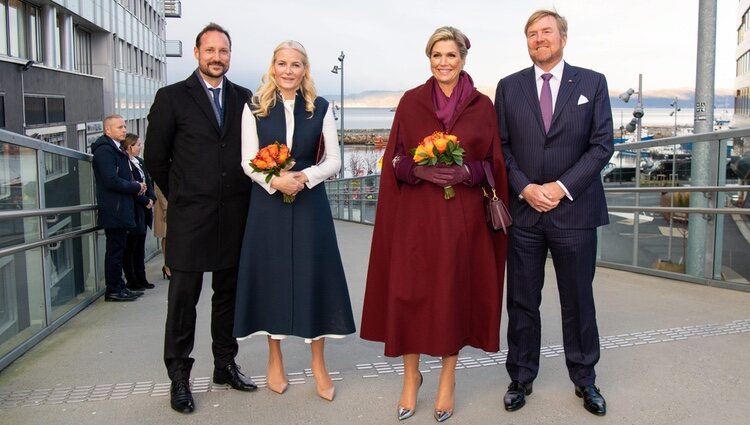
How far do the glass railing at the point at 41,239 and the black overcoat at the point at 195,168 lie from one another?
128cm

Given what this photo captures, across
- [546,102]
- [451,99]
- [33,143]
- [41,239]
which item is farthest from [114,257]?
[546,102]

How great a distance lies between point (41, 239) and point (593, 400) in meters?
3.93

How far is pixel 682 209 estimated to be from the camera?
23.7 ft

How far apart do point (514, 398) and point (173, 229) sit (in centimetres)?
199

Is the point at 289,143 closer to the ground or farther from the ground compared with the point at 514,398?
farther from the ground

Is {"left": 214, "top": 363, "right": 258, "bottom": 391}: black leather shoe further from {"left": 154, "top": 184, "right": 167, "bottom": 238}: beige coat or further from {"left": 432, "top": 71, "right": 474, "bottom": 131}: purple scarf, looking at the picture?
{"left": 154, "top": 184, "right": 167, "bottom": 238}: beige coat

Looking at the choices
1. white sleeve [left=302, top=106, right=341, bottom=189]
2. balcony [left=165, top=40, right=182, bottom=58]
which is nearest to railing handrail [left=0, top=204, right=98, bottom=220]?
white sleeve [left=302, top=106, right=341, bottom=189]

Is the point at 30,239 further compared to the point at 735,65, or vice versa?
the point at 735,65

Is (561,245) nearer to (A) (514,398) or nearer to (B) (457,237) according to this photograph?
(B) (457,237)

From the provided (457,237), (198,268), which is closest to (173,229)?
(198,268)

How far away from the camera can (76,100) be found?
29641 mm

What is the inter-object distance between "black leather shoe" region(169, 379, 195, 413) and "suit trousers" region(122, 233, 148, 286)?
12.0 ft

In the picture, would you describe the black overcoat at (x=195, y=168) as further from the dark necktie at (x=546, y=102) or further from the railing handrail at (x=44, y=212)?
the dark necktie at (x=546, y=102)

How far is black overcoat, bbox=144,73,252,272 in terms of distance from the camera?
3816 millimetres
